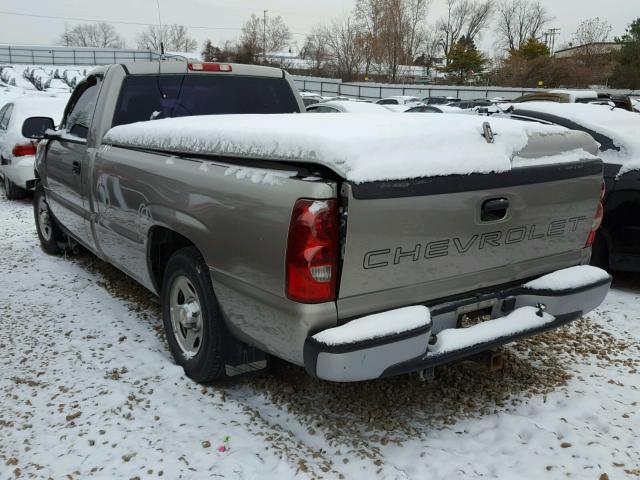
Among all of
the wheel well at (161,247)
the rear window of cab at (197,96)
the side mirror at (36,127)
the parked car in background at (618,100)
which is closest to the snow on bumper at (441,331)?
the wheel well at (161,247)

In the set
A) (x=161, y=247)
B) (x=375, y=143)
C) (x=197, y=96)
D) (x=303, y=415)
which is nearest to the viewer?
(x=375, y=143)

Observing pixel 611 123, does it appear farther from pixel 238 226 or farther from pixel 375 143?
pixel 238 226

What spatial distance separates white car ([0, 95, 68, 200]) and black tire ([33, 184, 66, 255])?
279cm

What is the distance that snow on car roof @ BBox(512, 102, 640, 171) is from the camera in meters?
5.24

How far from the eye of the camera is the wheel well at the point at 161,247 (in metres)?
3.46

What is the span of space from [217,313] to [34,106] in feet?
28.1

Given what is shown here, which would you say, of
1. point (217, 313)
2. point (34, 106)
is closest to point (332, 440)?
point (217, 313)

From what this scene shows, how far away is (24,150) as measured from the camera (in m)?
8.91

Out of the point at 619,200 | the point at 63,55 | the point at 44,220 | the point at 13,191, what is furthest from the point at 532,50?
the point at 44,220

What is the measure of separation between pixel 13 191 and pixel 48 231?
13.1 feet

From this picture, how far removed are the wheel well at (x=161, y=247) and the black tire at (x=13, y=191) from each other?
22.6 feet

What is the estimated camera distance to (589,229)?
3.29 metres

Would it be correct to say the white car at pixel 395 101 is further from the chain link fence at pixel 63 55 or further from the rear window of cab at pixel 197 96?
the chain link fence at pixel 63 55

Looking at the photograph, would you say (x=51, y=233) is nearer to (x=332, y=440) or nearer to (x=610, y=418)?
(x=332, y=440)
